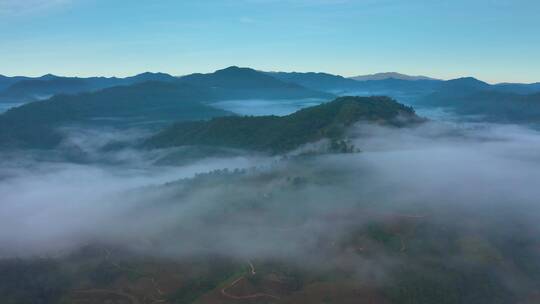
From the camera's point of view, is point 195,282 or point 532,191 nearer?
point 195,282

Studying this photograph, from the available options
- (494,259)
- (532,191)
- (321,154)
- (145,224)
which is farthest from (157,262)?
(532,191)

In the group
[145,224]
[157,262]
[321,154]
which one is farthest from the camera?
[321,154]

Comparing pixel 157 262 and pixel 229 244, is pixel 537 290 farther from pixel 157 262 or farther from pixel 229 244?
pixel 157 262

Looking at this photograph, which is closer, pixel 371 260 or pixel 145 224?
pixel 371 260

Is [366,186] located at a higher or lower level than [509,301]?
higher

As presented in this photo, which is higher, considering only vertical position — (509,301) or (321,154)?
(321,154)

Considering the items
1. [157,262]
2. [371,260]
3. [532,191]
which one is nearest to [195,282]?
[157,262]

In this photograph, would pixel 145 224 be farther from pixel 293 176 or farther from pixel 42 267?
pixel 293 176

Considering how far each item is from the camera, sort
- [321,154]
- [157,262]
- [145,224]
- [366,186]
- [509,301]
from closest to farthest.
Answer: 1. [509,301]
2. [157,262]
3. [145,224]
4. [366,186]
5. [321,154]

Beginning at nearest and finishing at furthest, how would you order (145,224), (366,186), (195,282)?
(195,282) → (145,224) → (366,186)

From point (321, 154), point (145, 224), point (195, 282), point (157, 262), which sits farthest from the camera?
point (321, 154)
